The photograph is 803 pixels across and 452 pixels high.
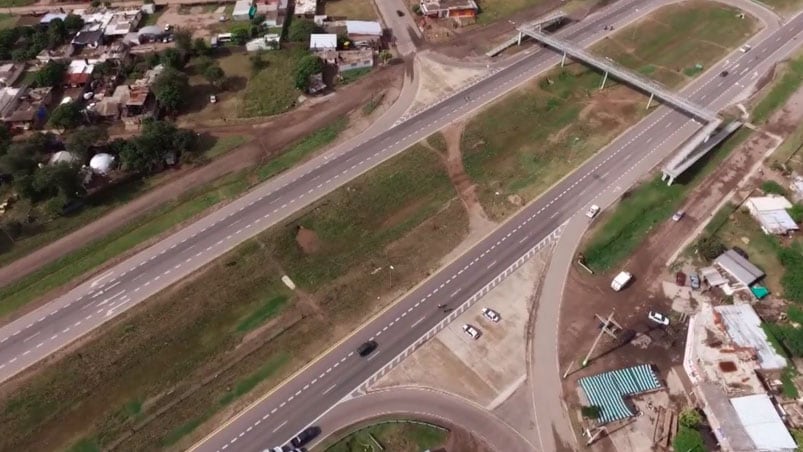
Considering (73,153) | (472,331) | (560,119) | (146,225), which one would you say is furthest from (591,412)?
(73,153)

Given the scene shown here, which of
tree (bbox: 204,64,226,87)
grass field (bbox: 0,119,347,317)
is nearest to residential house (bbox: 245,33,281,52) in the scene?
tree (bbox: 204,64,226,87)

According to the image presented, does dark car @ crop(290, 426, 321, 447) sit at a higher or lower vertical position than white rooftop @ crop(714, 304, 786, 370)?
lower

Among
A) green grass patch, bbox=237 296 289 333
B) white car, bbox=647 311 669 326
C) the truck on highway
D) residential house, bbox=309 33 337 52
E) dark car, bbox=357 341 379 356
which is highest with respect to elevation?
residential house, bbox=309 33 337 52

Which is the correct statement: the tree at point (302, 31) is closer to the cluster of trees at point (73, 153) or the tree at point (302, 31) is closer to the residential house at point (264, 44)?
the residential house at point (264, 44)

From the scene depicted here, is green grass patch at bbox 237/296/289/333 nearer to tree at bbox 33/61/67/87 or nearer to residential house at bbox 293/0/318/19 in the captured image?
tree at bbox 33/61/67/87

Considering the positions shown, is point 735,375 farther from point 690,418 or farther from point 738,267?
point 738,267

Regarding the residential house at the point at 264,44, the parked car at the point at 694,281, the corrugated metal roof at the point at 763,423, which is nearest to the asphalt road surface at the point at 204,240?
the residential house at the point at 264,44

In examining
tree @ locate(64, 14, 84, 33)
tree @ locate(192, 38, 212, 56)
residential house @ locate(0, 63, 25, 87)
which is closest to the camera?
residential house @ locate(0, 63, 25, 87)

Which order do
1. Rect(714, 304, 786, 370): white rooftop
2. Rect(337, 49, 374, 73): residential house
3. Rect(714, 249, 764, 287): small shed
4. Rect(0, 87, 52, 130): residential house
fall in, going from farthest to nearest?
Rect(337, 49, 374, 73): residential house → Rect(0, 87, 52, 130): residential house → Rect(714, 249, 764, 287): small shed → Rect(714, 304, 786, 370): white rooftop

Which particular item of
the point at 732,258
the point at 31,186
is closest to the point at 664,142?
the point at 732,258
